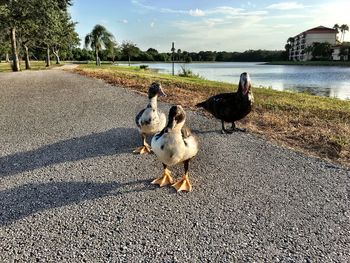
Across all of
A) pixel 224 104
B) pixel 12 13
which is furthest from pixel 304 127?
pixel 12 13

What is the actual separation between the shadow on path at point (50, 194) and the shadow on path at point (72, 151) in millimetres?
903

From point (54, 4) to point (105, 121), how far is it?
23.1 m

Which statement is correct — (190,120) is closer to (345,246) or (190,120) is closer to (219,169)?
(219,169)

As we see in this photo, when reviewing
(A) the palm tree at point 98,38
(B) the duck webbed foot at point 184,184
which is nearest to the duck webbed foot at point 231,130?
(B) the duck webbed foot at point 184,184

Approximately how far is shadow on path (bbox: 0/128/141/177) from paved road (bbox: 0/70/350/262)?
2cm

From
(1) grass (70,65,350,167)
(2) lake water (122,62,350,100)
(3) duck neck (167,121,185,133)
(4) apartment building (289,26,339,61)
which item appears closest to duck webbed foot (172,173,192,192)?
(3) duck neck (167,121,185,133)

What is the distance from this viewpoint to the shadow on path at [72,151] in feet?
18.4

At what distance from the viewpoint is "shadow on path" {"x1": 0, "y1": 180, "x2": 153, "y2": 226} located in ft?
13.3

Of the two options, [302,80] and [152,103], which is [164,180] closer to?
[152,103]

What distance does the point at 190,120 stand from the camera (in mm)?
8430

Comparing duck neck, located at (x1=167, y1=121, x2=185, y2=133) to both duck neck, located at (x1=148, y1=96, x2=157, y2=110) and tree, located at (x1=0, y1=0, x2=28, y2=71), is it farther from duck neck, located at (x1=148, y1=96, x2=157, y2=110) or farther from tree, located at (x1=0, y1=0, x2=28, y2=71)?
tree, located at (x1=0, y1=0, x2=28, y2=71)

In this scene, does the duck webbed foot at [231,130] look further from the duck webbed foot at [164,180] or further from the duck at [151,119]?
the duck webbed foot at [164,180]

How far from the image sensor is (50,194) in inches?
176

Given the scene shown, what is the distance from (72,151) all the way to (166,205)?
2.84m
